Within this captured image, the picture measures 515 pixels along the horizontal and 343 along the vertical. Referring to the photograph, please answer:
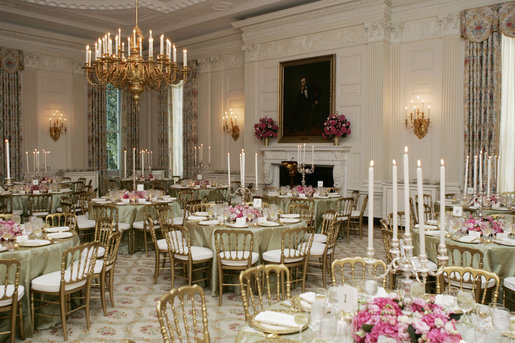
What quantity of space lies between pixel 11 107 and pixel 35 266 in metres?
9.93

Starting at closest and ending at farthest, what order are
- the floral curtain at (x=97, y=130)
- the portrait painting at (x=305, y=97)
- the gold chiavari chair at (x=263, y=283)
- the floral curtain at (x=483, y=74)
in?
the gold chiavari chair at (x=263, y=283), the floral curtain at (x=483, y=74), the portrait painting at (x=305, y=97), the floral curtain at (x=97, y=130)

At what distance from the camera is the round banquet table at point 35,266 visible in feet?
14.0

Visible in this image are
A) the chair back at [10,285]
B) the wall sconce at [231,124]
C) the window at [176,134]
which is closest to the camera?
the chair back at [10,285]

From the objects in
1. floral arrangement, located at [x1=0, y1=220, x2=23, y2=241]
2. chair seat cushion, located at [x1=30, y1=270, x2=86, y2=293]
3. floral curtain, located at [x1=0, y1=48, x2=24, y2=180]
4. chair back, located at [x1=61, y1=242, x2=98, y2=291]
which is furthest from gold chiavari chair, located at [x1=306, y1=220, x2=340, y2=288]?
floral curtain, located at [x1=0, y1=48, x2=24, y2=180]

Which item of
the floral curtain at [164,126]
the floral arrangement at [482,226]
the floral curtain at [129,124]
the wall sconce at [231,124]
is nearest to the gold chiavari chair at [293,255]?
the floral arrangement at [482,226]

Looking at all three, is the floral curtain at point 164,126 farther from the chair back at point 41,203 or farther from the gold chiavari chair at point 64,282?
the gold chiavari chair at point 64,282

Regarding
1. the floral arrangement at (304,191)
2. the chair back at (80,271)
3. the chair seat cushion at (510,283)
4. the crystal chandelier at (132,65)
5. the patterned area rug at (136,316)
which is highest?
the crystal chandelier at (132,65)

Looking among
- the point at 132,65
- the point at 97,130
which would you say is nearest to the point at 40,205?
the point at 132,65

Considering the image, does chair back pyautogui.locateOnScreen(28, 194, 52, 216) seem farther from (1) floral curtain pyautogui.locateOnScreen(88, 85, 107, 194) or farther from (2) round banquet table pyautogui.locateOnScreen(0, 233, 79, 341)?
(1) floral curtain pyautogui.locateOnScreen(88, 85, 107, 194)

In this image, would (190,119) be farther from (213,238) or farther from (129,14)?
(213,238)

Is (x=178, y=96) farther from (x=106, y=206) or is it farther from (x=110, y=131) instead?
(x=106, y=206)

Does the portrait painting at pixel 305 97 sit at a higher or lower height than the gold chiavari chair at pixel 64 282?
higher

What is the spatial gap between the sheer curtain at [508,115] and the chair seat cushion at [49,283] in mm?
8386

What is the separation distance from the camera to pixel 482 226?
4984mm
